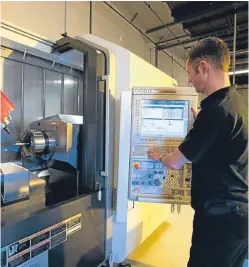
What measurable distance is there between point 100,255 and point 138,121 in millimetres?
958

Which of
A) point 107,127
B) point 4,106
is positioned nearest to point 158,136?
point 107,127

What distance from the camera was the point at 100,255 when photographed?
1.60 metres

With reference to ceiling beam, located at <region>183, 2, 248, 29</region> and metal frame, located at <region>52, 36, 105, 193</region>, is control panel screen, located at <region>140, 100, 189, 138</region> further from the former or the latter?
ceiling beam, located at <region>183, 2, 248, 29</region>

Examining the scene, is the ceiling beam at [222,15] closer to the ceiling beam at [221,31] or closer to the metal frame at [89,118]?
the ceiling beam at [221,31]

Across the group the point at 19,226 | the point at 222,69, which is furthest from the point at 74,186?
the point at 222,69

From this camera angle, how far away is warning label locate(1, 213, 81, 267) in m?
0.99

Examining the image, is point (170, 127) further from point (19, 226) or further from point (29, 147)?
point (19, 226)

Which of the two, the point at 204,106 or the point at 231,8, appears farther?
the point at 231,8

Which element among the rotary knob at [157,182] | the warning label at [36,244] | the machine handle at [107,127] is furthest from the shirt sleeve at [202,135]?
the warning label at [36,244]

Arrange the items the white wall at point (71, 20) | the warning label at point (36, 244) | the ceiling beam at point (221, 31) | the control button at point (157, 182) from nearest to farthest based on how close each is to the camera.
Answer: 1. the warning label at point (36, 244)
2. the control button at point (157, 182)
3. the white wall at point (71, 20)
4. the ceiling beam at point (221, 31)

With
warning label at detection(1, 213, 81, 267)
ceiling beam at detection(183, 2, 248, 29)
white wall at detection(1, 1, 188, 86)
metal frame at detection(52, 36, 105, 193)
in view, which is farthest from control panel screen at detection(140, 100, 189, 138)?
ceiling beam at detection(183, 2, 248, 29)

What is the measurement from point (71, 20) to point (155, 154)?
74.1 inches

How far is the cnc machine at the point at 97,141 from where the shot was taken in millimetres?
1446

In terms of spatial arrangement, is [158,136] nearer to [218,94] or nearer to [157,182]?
[157,182]
